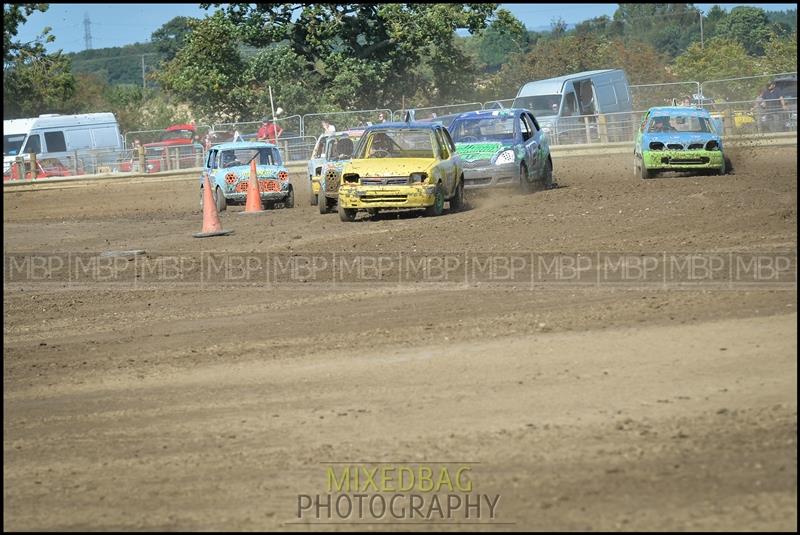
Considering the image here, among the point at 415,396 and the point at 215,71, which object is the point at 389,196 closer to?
the point at 415,396

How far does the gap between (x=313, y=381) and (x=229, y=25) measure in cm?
4086

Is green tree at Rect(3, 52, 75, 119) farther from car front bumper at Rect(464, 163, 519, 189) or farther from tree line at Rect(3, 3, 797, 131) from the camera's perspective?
car front bumper at Rect(464, 163, 519, 189)

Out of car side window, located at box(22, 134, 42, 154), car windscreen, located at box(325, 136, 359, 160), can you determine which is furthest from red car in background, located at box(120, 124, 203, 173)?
car windscreen, located at box(325, 136, 359, 160)

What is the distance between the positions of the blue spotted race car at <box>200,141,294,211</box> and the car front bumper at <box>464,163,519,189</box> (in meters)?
4.81

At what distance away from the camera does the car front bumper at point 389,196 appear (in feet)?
62.3

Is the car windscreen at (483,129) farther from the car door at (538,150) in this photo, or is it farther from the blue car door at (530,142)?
the car door at (538,150)

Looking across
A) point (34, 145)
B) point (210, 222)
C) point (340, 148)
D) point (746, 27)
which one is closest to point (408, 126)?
point (340, 148)

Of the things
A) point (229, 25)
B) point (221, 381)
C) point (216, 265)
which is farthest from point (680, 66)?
point (221, 381)

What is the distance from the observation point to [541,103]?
3678cm

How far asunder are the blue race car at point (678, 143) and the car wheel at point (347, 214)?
717 cm

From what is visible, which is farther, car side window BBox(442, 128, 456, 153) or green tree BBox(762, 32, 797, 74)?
green tree BBox(762, 32, 797, 74)

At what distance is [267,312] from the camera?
1166 centimetres

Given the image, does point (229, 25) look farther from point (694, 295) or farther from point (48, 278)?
point (694, 295)

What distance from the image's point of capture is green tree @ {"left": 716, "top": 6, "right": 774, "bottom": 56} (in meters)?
79.4
